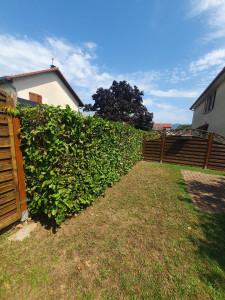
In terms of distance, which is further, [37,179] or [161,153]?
[161,153]

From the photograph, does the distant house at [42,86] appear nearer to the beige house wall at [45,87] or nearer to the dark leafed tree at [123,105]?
the beige house wall at [45,87]

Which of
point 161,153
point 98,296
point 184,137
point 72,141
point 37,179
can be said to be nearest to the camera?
point 98,296

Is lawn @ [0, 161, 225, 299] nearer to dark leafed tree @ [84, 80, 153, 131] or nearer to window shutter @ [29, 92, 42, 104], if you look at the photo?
window shutter @ [29, 92, 42, 104]

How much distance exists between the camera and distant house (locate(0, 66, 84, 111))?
39.7 feet

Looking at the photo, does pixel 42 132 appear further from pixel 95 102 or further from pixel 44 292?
pixel 95 102

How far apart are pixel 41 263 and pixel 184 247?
236 centimetres

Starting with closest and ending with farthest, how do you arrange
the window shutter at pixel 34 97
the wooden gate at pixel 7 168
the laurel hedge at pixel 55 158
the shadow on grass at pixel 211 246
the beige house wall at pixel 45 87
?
the shadow on grass at pixel 211 246
the wooden gate at pixel 7 168
the laurel hedge at pixel 55 158
the beige house wall at pixel 45 87
the window shutter at pixel 34 97

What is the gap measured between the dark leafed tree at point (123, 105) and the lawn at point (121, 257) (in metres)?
26.5

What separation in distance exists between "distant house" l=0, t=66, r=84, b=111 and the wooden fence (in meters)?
11.0

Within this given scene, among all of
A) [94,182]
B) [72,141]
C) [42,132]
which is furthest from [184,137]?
[42,132]

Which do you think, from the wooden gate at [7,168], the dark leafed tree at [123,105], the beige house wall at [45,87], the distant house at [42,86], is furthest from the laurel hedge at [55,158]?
the dark leafed tree at [123,105]

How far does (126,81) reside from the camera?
3034cm

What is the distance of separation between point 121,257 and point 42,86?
17.5m

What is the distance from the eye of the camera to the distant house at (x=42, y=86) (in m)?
12.1
